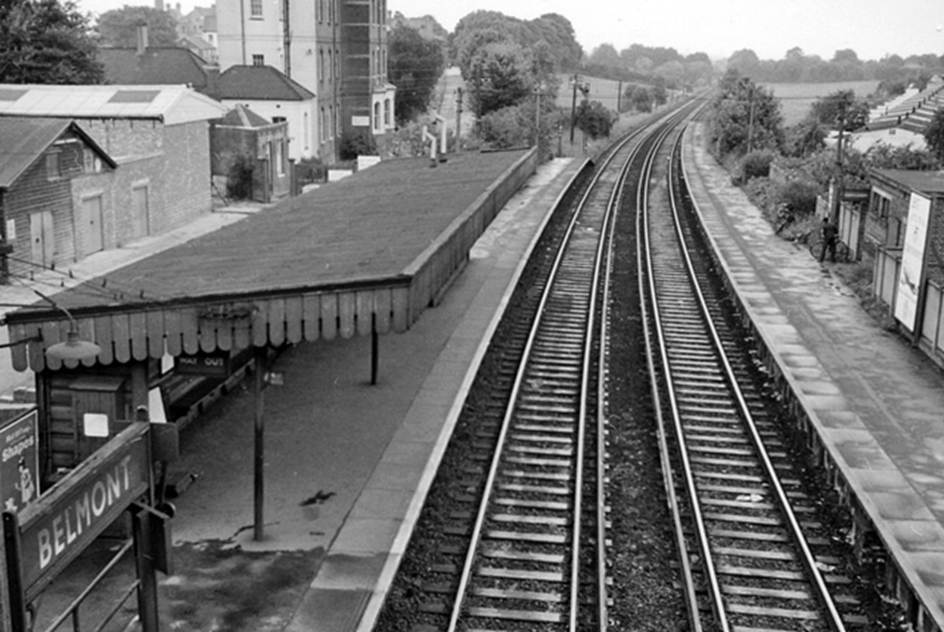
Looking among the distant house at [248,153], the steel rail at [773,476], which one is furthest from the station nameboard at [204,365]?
the distant house at [248,153]

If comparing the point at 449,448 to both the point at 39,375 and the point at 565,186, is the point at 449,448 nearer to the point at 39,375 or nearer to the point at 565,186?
the point at 39,375

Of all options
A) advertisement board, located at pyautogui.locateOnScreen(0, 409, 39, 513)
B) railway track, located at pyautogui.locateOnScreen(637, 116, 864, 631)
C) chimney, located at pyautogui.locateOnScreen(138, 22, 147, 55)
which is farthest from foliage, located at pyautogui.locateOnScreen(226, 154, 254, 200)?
advertisement board, located at pyautogui.locateOnScreen(0, 409, 39, 513)

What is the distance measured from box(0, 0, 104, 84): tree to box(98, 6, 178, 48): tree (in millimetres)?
111743

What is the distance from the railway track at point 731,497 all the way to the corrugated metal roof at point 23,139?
17.1 metres

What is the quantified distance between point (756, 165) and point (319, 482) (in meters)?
41.8

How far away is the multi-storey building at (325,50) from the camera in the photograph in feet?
207

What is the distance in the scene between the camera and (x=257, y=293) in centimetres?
1200

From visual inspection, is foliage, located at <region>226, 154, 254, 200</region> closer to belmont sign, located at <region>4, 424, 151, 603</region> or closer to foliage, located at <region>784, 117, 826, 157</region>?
foliage, located at <region>784, 117, 826, 157</region>

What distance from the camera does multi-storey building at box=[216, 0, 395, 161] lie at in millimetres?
63031

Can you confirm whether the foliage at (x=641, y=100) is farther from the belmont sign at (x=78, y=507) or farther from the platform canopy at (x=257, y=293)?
the belmont sign at (x=78, y=507)

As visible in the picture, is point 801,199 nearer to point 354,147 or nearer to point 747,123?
point 747,123

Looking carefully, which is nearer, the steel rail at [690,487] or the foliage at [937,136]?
the steel rail at [690,487]

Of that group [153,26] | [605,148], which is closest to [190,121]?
[605,148]

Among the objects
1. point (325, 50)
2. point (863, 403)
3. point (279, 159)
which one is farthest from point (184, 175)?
point (863, 403)
